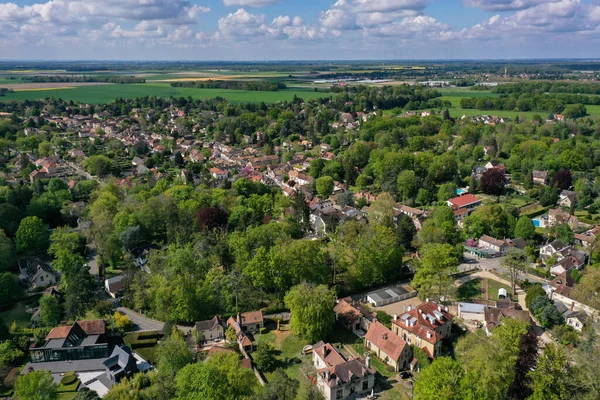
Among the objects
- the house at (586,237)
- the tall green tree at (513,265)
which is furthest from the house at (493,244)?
the house at (586,237)

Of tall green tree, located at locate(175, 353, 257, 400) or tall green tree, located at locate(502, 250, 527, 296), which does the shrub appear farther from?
tall green tree, located at locate(502, 250, 527, 296)

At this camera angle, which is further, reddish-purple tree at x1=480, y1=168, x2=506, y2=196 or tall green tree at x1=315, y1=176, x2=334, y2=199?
tall green tree at x1=315, y1=176, x2=334, y2=199

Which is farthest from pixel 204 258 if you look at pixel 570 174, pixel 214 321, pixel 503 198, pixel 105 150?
pixel 105 150

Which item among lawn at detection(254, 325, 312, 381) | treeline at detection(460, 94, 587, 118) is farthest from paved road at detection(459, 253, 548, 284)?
treeline at detection(460, 94, 587, 118)

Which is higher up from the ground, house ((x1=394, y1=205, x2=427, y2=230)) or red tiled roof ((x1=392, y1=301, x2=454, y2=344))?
house ((x1=394, y1=205, x2=427, y2=230))

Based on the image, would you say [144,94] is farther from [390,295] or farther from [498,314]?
[498,314]

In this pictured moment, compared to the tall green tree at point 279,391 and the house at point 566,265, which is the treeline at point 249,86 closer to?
the house at point 566,265
